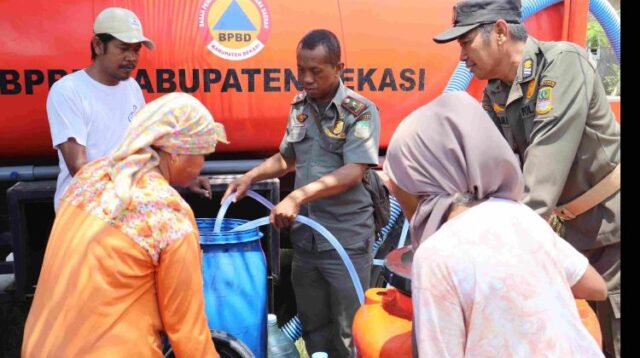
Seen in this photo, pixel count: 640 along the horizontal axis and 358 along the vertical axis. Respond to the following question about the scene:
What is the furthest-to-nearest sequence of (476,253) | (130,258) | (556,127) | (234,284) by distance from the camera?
1. (234,284)
2. (556,127)
3. (130,258)
4. (476,253)

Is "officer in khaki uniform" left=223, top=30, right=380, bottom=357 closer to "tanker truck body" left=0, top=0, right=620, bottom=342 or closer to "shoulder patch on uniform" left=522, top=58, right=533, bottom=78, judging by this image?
"tanker truck body" left=0, top=0, right=620, bottom=342

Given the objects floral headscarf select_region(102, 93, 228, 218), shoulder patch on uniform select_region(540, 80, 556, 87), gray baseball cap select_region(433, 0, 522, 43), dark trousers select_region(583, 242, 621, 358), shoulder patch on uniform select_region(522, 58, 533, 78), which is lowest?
dark trousers select_region(583, 242, 621, 358)

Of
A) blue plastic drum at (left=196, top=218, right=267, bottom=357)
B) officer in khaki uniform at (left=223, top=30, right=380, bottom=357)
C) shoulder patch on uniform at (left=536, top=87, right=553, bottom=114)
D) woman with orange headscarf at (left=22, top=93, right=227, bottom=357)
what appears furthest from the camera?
officer in khaki uniform at (left=223, top=30, right=380, bottom=357)

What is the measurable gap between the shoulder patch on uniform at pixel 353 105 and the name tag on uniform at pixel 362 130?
50 mm

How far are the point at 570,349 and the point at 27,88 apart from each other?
2.73 metres

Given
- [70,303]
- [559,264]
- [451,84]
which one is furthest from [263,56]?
[559,264]

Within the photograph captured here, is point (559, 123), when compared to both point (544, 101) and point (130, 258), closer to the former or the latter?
point (544, 101)

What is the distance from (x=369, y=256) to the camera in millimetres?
2930

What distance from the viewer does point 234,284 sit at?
251cm

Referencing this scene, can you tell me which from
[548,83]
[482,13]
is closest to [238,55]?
[482,13]

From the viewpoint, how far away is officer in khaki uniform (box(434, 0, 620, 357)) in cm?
204

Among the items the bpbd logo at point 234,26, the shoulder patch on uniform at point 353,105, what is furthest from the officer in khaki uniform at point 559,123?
the bpbd logo at point 234,26

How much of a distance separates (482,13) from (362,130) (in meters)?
0.72

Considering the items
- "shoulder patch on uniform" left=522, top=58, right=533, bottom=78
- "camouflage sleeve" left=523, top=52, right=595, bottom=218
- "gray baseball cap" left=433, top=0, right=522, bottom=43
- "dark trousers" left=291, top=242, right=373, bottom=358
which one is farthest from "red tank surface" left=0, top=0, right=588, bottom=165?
"camouflage sleeve" left=523, top=52, right=595, bottom=218
